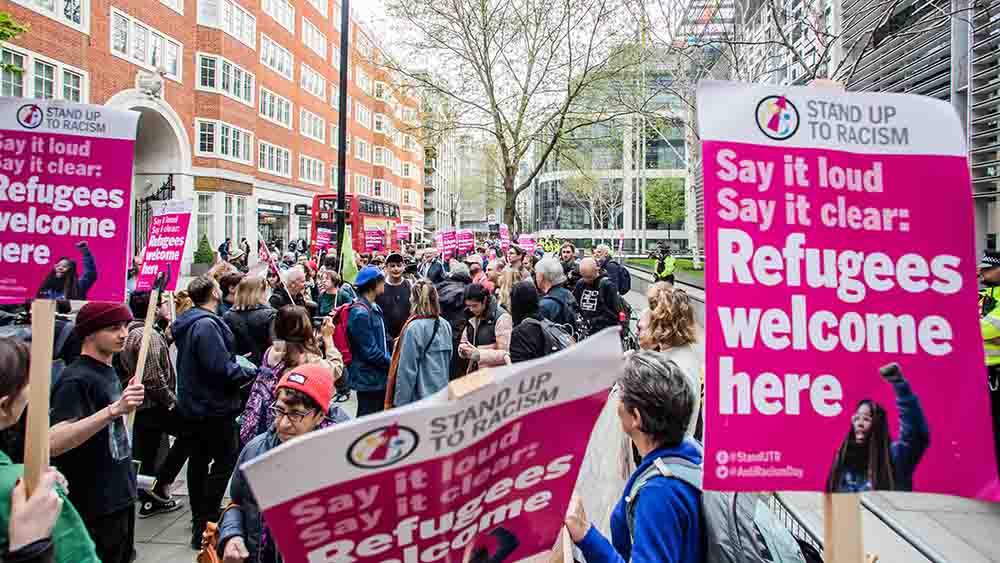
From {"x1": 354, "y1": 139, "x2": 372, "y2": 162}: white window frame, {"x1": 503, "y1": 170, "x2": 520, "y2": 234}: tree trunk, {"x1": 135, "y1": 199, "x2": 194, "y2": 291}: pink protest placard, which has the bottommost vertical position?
{"x1": 135, "y1": 199, "x2": 194, "y2": 291}: pink protest placard

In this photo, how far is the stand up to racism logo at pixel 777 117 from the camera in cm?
187

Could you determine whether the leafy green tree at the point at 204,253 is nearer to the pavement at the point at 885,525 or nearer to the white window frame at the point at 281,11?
the white window frame at the point at 281,11

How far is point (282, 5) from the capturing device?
3850 cm

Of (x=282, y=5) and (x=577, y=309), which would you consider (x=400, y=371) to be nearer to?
(x=577, y=309)

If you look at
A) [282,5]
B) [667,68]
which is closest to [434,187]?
[282,5]

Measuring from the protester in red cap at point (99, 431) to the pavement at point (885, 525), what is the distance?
4.14 ft

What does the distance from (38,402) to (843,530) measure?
232 centimetres

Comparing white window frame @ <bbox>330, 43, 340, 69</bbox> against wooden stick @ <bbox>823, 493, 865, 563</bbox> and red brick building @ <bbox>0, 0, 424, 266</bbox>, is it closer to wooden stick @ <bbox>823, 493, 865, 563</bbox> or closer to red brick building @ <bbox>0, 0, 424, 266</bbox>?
red brick building @ <bbox>0, 0, 424, 266</bbox>

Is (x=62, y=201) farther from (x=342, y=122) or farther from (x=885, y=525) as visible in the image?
(x=342, y=122)

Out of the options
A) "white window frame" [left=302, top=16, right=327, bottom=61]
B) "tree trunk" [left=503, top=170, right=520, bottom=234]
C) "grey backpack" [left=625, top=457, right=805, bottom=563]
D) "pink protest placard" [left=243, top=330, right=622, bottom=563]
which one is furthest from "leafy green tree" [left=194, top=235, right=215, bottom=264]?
"pink protest placard" [left=243, top=330, right=622, bottom=563]

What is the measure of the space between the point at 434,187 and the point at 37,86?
261 feet

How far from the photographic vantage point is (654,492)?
1.97 m

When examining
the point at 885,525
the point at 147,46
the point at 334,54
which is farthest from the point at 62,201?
the point at 334,54

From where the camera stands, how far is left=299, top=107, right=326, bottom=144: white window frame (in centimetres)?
4306
